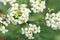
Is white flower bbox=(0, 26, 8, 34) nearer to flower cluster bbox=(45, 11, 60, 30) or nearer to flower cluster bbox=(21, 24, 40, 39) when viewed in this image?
flower cluster bbox=(21, 24, 40, 39)

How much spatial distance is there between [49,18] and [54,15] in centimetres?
4

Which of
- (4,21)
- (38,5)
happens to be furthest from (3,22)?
(38,5)

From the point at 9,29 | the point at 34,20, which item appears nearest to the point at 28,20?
the point at 34,20

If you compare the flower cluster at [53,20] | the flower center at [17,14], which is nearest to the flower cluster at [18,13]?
the flower center at [17,14]

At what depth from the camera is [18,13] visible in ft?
5.58

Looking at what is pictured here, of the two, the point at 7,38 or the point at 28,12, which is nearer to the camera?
the point at 28,12

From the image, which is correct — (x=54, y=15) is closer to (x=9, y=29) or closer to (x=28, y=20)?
(x=28, y=20)

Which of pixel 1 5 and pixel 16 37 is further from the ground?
pixel 1 5

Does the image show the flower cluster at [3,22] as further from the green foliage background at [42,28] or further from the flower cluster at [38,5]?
the flower cluster at [38,5]

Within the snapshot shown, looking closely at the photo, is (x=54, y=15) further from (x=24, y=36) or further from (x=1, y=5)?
(x=1, y=5)

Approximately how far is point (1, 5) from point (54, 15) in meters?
0.38

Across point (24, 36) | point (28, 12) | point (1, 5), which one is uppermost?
point (1, 5)

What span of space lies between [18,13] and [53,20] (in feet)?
0.74

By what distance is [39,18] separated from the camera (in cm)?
179
